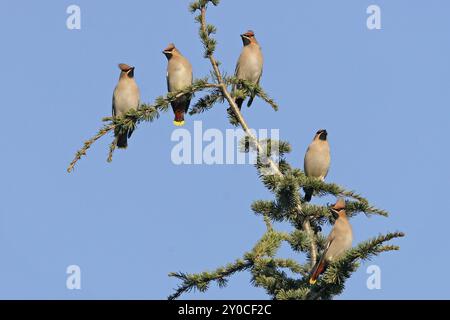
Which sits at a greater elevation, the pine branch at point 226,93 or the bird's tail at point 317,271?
the pine branch at point 226,93

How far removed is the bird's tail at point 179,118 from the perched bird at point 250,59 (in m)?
0.76

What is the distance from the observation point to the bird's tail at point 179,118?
8369 millimetres

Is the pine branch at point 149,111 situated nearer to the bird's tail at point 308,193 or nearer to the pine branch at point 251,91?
the pine branch at point 251,91

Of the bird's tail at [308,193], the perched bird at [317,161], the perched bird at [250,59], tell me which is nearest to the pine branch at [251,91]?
the bird's tail at [308,193]

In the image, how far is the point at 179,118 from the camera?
8.55 m

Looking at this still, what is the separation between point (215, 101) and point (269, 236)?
1.18 m

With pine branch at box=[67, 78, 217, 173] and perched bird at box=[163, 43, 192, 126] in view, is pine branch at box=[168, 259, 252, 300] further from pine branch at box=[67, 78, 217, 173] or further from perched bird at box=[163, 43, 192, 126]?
perched bird at box=[163, 43, 192, 126]

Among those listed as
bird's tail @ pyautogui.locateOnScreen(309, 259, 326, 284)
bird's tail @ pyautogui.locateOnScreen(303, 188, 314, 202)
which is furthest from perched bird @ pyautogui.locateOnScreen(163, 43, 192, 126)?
bird's tail @ pyautogui.locateOnScreen(309, 259, 326, 284)

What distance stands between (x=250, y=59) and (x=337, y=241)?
3477mm

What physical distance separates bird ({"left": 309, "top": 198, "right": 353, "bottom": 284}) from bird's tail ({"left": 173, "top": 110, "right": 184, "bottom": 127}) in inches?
94.5
